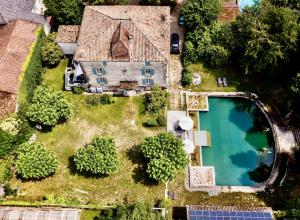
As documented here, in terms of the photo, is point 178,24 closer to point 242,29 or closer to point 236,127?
point 242,29

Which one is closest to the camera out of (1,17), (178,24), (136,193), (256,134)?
(136,193)

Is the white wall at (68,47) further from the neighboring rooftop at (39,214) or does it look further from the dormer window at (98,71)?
the neighboring rooftop at (39,214)

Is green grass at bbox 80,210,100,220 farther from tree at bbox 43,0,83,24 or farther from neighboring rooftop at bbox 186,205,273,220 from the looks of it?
tree at bbox 43,0,83,24

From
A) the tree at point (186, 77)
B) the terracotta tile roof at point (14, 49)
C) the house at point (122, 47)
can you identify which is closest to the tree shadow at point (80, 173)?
the house at point (122, 47)

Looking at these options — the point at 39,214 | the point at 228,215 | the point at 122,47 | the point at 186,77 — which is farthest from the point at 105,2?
the point at 228,215

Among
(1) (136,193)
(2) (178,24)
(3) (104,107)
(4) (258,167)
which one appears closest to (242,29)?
(2) (178,24)

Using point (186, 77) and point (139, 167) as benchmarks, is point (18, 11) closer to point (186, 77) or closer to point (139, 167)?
point (186, 77)
